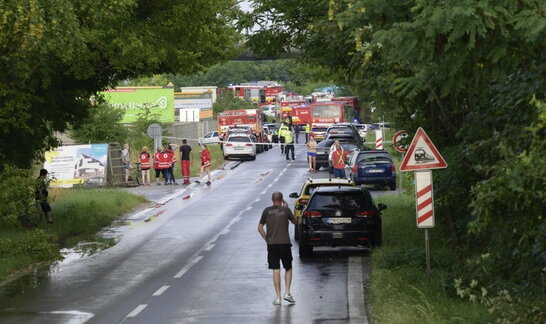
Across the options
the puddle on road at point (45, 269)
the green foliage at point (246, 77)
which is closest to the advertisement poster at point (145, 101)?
the puddle on road at point (45, 269)

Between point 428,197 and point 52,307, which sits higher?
point 428,197

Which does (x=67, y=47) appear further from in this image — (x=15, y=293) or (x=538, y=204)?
(x=538, y=204)

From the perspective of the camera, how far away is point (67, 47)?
21.7 meters

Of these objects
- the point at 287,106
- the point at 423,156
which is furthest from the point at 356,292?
the point at 287,106

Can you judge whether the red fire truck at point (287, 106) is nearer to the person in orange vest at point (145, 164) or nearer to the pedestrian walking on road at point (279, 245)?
the person in orange vest at point (145, 164)

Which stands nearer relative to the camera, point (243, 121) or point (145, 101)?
point (145, 101)

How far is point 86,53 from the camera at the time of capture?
25328mm

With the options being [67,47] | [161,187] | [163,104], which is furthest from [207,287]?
[163,104]

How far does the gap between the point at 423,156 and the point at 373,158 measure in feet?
82.9

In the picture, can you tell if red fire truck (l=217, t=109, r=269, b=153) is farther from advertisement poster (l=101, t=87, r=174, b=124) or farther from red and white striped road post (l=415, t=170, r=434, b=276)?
red and white striped road post (l=415, t=170, r=434, b=276)

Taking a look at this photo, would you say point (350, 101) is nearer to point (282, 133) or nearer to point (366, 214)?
point (282, 133)

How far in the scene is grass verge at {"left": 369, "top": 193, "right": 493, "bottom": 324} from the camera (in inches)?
549

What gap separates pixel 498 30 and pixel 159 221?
23164 mm

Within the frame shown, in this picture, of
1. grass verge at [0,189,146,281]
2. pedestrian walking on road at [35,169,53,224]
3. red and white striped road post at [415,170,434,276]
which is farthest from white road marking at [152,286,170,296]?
pedestrian walking on road at [35,169,53,224]
